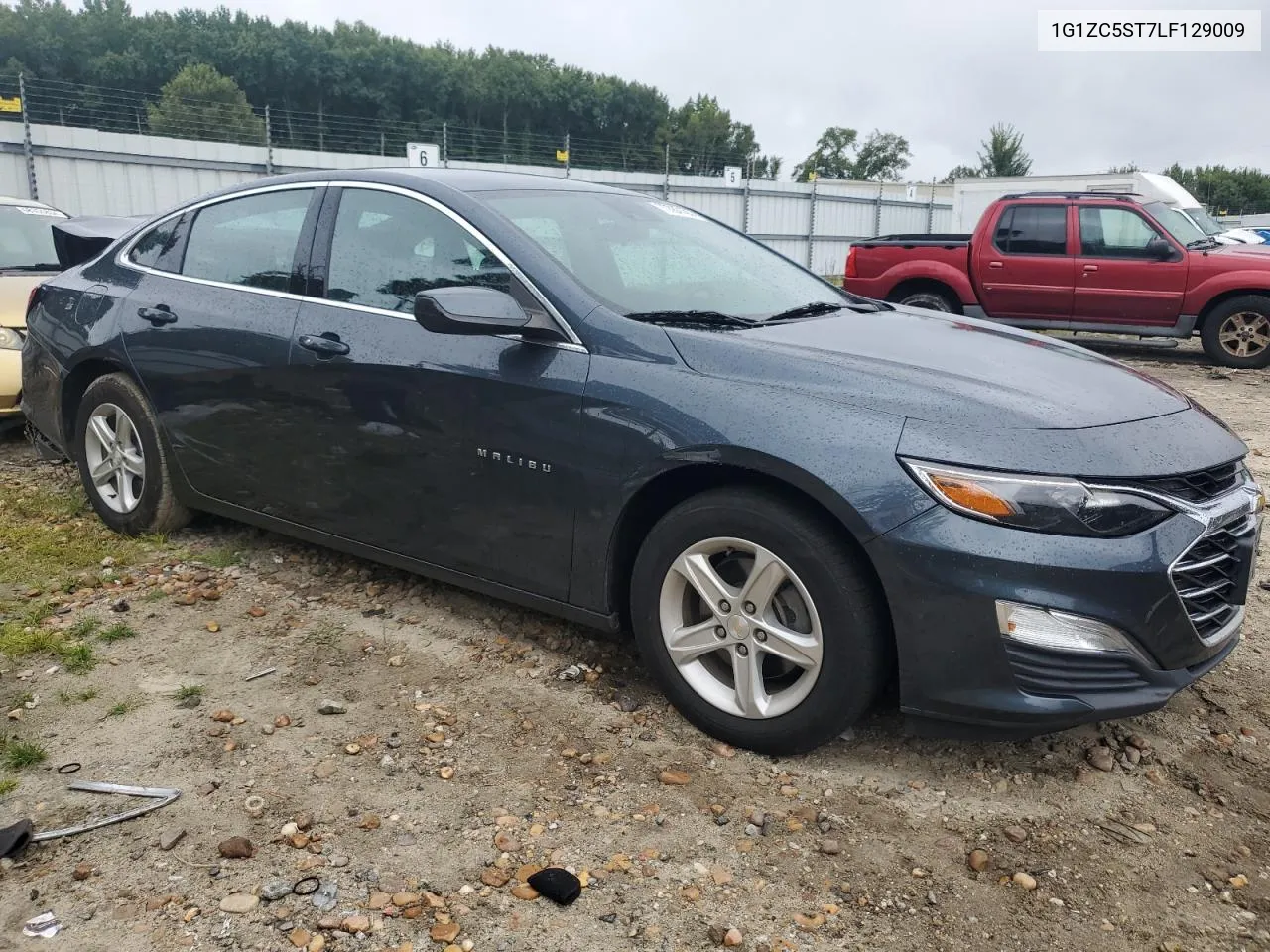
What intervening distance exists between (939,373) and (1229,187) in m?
73.0

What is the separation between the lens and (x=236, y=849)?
94.7 inches

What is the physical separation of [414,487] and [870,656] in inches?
63.4

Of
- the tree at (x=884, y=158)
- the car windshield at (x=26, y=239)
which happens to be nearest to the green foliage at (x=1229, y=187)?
the tree at (x=884, y=158)

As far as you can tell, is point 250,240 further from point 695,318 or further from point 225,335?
point 695,318

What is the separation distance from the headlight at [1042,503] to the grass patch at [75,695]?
8.62ft

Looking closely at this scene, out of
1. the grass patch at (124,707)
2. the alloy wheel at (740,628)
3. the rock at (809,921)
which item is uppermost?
the alloy wheel at (740,628)

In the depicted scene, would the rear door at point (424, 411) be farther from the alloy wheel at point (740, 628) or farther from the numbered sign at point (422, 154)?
the numbered sign at point (422, 154)

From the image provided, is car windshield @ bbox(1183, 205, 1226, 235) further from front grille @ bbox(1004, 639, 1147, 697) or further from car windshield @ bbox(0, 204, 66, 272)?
car windshield @ bbox(0, 204, 66, 272)

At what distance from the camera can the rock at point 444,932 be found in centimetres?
214

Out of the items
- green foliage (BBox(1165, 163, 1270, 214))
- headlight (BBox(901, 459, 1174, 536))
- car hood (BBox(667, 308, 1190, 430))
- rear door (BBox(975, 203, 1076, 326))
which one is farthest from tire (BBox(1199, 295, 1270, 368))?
green foliage (BBox(1165, 163, 1270, 214))

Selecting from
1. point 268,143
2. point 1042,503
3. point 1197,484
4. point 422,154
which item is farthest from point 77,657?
point 268,143

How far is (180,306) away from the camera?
4105 mm

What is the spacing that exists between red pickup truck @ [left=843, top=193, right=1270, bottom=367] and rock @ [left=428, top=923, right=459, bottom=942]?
31.3 ft

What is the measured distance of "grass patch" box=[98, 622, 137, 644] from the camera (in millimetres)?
3604
